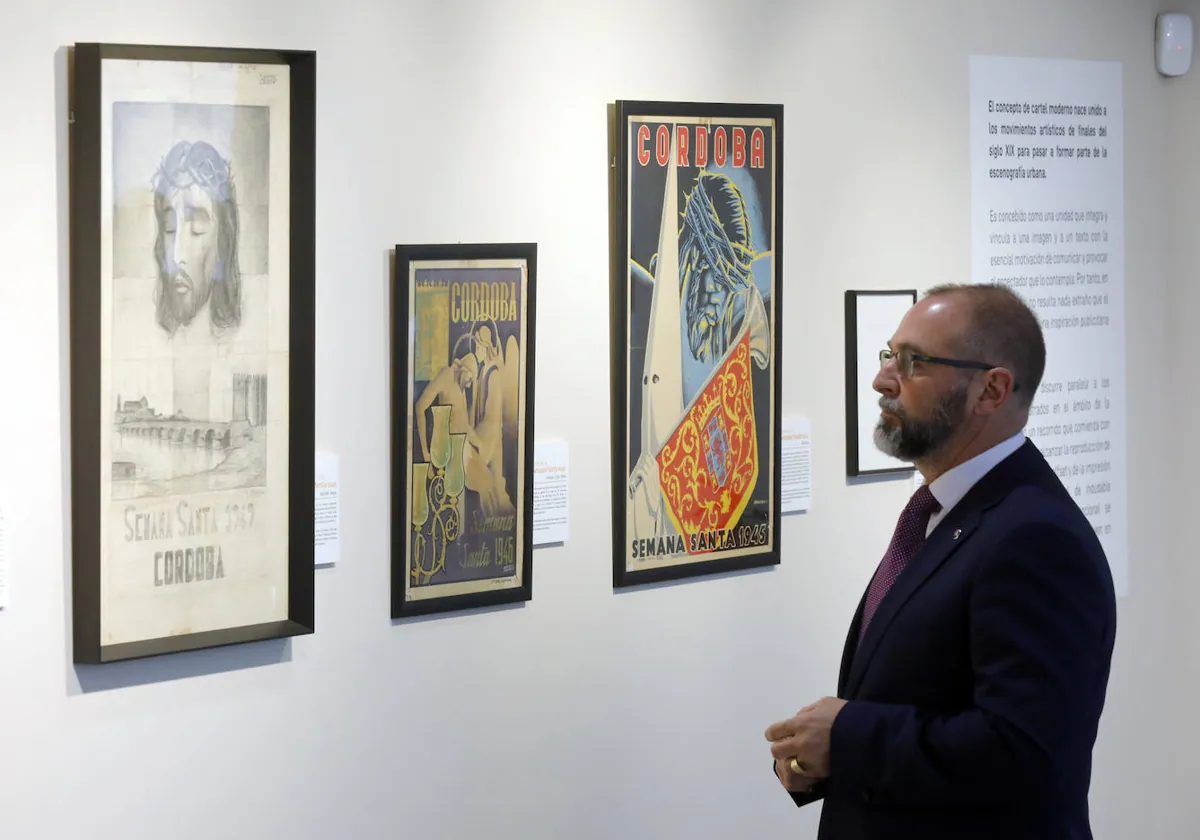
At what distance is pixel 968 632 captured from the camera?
203 centimetres

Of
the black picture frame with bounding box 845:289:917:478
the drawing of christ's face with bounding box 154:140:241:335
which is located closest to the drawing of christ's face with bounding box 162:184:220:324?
the drawing of christ's face with bounding box 154:140:241:335

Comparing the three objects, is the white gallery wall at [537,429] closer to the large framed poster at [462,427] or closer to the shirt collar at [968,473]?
the large framed poster at [462,427]

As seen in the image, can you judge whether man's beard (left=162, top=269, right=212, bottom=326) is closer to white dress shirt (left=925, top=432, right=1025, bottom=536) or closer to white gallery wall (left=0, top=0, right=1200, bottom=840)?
white gallery wall (left=0, top=0, right=1200, bottom=840)

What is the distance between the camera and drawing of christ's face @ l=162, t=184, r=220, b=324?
2.36 meters

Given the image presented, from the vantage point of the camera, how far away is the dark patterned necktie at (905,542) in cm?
226

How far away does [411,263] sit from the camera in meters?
2.65

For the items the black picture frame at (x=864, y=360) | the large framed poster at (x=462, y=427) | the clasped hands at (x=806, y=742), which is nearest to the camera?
the clasped hands at (x=806, y=742)

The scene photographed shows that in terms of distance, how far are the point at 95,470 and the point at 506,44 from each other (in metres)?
1.19

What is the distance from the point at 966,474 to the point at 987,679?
A: 0.37 m

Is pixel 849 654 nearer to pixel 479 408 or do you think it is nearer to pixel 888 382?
pixel 888 382

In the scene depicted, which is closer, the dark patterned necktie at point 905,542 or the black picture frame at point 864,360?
the dark patterned necktie at point 905,542

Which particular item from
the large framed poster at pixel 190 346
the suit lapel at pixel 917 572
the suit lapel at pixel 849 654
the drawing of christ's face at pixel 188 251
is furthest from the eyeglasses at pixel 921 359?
the drawing of christ's face at pixel 188 251

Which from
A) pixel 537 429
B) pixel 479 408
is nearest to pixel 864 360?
pixel 537 429

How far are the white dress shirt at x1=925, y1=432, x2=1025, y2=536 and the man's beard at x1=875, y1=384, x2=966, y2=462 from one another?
0.05 m
